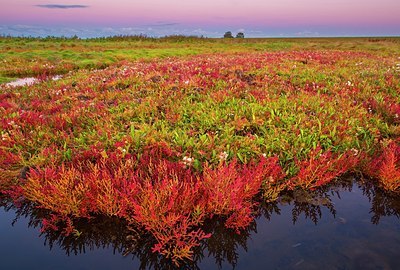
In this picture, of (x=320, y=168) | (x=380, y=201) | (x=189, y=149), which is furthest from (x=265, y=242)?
(x=189, y=149)

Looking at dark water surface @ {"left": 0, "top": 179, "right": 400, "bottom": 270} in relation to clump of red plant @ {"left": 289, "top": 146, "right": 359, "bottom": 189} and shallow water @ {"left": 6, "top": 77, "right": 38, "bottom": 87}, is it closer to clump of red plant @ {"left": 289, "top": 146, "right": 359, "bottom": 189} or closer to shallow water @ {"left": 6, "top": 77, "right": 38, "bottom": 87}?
clump of red plant @ {"left": 289, "top": 146, "right": 359, "bottom": 189}

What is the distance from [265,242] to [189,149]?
2.70 meters

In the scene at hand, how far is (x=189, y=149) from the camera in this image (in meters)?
6.57

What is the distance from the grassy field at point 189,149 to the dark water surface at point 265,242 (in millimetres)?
241

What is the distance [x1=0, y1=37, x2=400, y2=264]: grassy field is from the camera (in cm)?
482

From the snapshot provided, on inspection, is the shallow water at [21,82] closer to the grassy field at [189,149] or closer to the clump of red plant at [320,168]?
the grassy field at [189,149]

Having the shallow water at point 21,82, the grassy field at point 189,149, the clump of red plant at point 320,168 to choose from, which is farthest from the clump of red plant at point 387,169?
the shallow water at point 21,82

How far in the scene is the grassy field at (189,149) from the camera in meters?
4.82

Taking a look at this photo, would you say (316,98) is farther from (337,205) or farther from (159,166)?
(159,166)

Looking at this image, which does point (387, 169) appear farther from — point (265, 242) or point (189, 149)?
point (189, 149)

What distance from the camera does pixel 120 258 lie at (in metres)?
4.21

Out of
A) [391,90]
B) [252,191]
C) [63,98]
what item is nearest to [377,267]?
[252,191]

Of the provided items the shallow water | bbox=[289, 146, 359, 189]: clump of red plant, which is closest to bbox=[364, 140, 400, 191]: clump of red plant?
bbox=[289, 146, 359, 189]: clump of red plant

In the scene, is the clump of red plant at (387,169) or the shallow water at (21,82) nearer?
the clump of red plant at (387,169)
